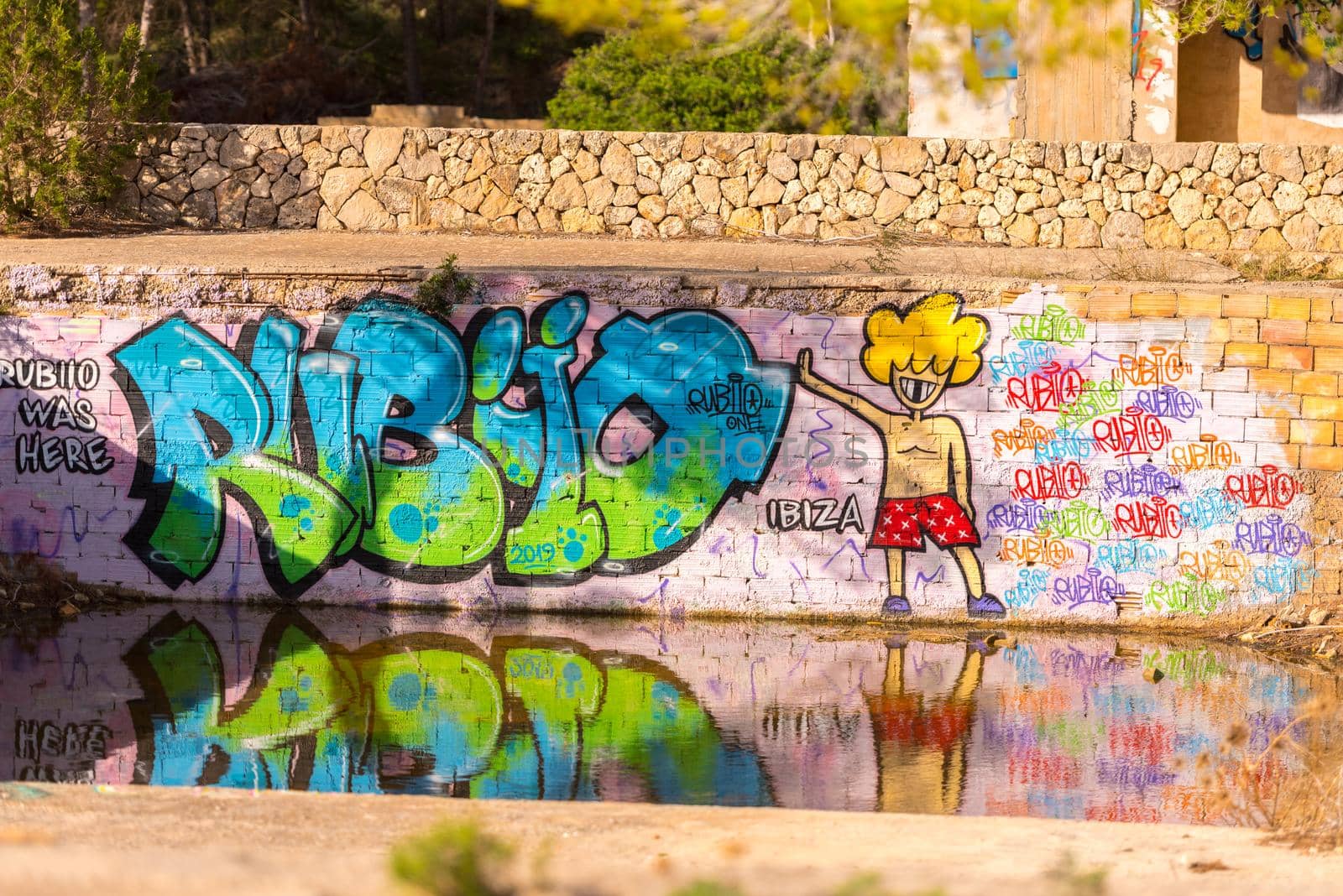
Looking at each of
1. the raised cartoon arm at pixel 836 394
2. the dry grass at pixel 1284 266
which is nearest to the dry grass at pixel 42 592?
the raised cartoon arm at pixel 836 394

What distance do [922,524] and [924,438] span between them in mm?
611

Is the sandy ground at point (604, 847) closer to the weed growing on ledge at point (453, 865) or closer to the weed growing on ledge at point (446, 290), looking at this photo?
the weed growing on ledge at point (453, 865)

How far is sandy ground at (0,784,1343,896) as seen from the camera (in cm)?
501

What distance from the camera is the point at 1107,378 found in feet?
35.8

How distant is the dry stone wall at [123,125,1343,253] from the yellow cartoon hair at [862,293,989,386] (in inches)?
166

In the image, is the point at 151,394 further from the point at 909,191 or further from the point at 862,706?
the point at 909,191

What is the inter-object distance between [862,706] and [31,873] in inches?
201

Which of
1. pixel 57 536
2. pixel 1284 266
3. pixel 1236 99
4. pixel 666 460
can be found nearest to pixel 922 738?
pixel 666 460

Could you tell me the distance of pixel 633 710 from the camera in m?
8.79

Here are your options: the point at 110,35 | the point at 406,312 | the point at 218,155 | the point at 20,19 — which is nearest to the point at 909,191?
the point at 406,312

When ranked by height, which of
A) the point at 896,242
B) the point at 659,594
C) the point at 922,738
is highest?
the point at 896,242

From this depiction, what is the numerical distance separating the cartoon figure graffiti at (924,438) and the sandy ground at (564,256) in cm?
56

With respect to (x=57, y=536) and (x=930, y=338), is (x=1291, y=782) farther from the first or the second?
(x=57, y=536)

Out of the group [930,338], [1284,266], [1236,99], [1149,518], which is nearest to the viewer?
[1149,518]
